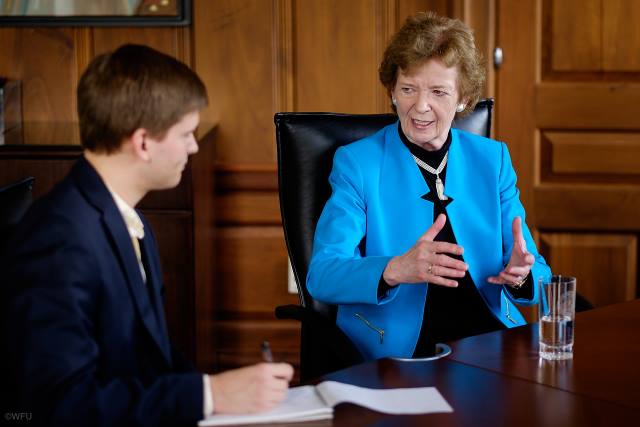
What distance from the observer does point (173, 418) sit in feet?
4.26

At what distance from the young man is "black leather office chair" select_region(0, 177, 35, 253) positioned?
0.14 m

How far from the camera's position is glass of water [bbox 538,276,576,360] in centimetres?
166

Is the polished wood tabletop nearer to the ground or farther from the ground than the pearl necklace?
nearer to the ground

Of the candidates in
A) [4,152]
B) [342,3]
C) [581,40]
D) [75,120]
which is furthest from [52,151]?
Answer: [581,40]

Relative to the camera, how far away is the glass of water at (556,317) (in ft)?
5.44

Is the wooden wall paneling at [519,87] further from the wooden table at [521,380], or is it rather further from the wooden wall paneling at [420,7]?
the wooden table at [521,380]

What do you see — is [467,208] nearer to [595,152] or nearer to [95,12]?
[595,152]

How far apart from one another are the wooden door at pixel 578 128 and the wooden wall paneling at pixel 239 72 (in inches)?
35.6

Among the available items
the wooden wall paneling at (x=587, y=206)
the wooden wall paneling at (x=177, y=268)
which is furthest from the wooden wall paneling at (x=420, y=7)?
the wooden wall paneling at (x=177, y=268)

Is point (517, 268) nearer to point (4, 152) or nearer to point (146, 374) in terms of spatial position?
point (146, 374)

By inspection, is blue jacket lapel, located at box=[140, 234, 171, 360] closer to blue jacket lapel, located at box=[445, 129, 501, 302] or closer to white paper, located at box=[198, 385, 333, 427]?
white paper, located at box=[198, 385, 333, 427]

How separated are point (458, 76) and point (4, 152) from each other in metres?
1.62

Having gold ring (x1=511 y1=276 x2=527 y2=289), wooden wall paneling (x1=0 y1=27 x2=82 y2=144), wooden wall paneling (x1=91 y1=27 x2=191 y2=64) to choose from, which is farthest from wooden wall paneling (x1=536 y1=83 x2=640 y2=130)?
wooden wall paneling (x1=0 y1=27 x2=82 y2=144)

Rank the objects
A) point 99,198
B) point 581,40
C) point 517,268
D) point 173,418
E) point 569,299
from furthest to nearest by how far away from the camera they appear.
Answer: point 581,40 → point 517,268 → point 569,299 → point 99,198 → point 173,418
